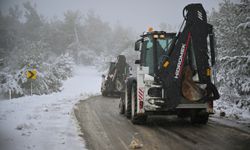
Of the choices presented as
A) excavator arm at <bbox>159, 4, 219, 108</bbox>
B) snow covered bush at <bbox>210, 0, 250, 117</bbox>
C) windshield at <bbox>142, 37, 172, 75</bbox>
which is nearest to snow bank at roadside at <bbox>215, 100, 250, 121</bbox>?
snow covered bush at <bbox>210, 0, 250, 117</bbox>

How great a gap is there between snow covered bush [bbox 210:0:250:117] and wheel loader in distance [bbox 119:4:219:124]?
317cm

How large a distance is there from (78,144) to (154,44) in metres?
3.72

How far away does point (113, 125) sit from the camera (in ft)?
23.7

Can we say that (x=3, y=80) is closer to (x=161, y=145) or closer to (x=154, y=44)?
(x=154, y=44)

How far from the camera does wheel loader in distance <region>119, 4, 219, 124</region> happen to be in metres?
6.28

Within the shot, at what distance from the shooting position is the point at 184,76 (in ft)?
21.2

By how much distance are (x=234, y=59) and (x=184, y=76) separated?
5.18 metres

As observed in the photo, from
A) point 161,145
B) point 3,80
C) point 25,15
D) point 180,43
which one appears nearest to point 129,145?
point 161,145

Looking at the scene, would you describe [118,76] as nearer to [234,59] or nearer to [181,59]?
[234,59]

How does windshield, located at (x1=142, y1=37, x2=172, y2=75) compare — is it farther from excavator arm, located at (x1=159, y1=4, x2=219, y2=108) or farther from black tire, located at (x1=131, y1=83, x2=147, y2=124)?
black tire, located at (x1=131, y1=83, x2=147, y2=124)

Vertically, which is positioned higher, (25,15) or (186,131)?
(25,15)

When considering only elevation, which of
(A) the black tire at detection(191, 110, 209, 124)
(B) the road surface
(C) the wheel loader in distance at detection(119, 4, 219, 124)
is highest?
(C) the wheel loader in distance at detection(119, 4, 219, 124)

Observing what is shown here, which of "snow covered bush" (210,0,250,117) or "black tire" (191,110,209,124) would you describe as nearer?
"black tire" (191,110,209,124)

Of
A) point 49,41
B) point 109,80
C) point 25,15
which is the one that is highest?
point 25,15
